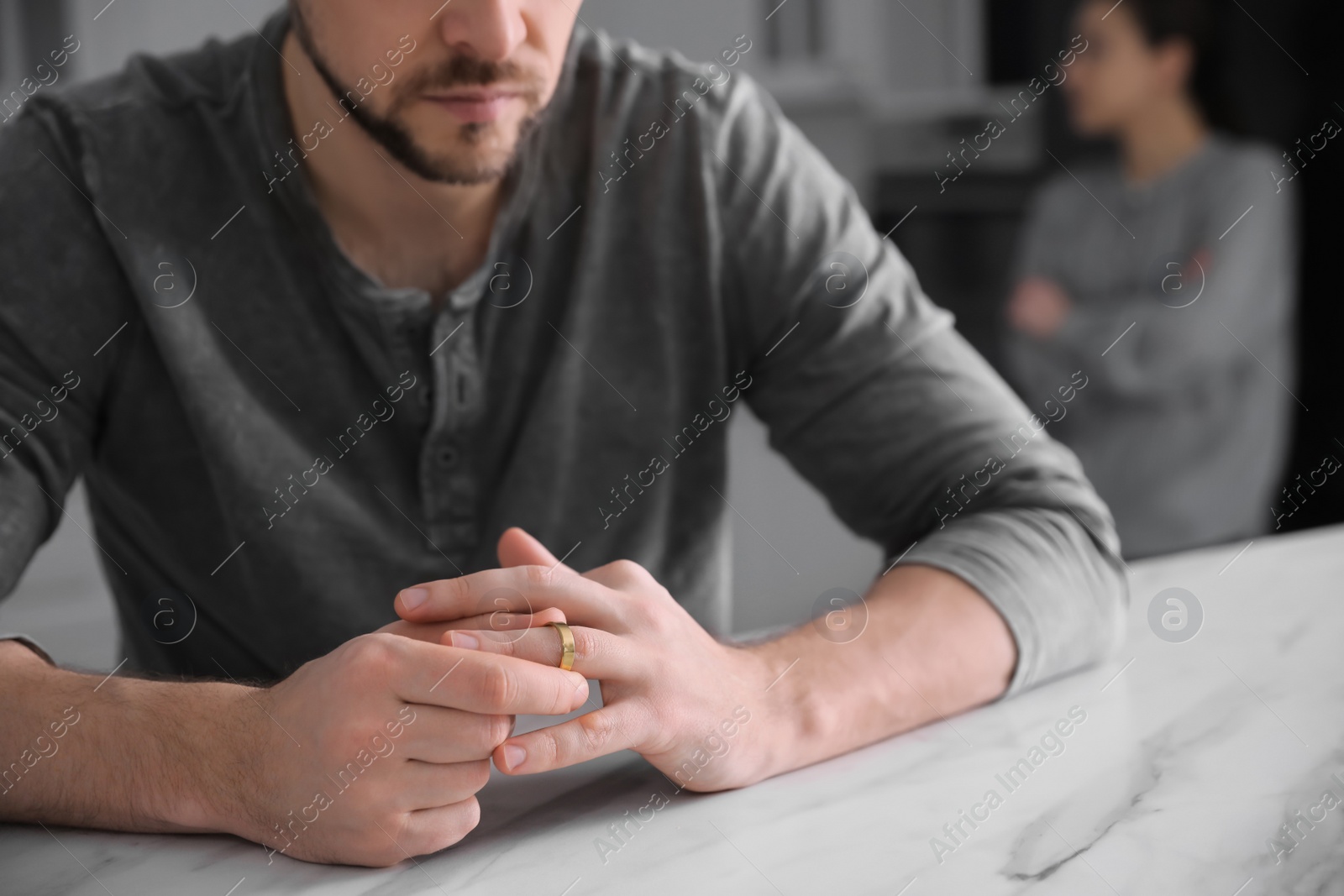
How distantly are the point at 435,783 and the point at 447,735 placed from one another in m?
0.03

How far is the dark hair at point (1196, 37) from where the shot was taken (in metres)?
2.63

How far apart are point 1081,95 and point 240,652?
238cm

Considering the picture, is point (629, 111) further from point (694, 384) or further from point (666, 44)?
point (666, 44)

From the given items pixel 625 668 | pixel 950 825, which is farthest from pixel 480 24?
pixel 950 825

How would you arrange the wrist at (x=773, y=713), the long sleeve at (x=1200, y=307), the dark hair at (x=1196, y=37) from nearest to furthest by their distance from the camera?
1. the wrist at (x=773, y=713)
2. the long sleeve at (x=1200, y=307)
3. the dark hair at (x=1196, y=37)

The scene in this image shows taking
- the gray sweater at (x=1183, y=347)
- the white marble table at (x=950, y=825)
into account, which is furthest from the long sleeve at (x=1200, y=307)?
the white marble table at (x=950, y=825)

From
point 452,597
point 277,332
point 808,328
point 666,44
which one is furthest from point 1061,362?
point 452,597

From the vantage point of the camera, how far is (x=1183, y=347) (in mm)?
2471

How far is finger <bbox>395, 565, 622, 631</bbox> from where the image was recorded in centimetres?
66

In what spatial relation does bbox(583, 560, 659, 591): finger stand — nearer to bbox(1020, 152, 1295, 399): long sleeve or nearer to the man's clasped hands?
the man's clasped hands

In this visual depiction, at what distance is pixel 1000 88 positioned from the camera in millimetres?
2936

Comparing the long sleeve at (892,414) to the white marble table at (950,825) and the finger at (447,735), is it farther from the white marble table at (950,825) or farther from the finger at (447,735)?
the finger at (447,735)

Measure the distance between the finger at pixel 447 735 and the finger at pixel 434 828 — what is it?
1.0 inches

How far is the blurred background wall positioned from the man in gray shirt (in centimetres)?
174
